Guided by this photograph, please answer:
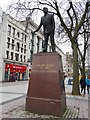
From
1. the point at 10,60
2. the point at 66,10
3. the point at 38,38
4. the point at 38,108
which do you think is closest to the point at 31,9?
the point at 66,10

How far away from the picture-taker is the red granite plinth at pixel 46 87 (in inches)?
296

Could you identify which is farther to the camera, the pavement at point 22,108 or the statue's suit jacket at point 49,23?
the statue's suit jacket at point 49,23

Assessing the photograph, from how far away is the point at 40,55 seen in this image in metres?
8.24

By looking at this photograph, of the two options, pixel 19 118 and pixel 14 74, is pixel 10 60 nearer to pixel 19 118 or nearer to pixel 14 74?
Answer: pixel 14 74

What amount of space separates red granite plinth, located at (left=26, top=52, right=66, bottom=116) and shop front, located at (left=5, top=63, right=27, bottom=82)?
30.1 metres

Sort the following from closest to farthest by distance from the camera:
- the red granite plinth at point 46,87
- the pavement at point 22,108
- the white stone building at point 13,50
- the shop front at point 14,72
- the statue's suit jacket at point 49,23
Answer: the pavement at point 22,108, the red granite plinth at point 46,87, the statue's suit jacket at point 49,23, the white stone building at point 13,50, the shop front at point 14,72

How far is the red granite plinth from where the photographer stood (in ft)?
24.6

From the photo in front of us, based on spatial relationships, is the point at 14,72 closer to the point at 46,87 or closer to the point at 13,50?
the point at 13,50

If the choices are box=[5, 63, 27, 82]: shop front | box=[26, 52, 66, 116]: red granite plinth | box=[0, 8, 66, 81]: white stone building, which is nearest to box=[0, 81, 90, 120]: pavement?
box=[26, 52, 66, 116]: red granite plinth

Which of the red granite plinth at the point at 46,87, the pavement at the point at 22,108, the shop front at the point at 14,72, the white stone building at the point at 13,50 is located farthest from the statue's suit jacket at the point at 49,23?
the shop front at the point at 14,72

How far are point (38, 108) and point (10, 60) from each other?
3171 cm

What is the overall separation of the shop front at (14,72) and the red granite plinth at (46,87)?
98.9 ft

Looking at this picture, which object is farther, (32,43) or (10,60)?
(32,43)

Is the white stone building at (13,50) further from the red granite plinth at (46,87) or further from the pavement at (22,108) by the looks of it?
the red granite plinth at (46,87)
